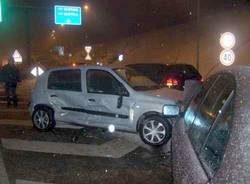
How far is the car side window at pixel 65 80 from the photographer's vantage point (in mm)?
11141

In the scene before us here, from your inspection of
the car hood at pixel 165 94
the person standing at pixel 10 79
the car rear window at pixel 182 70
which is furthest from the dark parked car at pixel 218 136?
the car rear window at pixel 182 70

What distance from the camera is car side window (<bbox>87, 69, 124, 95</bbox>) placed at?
34.6 ft

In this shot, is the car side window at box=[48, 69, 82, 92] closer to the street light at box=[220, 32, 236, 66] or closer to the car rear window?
the street light at box=[220, 32, 236, 66]

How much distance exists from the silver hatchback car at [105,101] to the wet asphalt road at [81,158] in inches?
12.1

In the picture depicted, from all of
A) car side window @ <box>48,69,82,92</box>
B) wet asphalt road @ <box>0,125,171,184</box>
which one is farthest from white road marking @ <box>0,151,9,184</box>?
car side window @ <box>48,69,82,92</box>

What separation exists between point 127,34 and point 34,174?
210 ft

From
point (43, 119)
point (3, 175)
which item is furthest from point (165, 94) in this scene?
point (3, 175)

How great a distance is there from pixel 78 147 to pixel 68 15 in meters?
29.9

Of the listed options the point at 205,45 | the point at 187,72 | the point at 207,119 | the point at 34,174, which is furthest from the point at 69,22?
the point at 207,119

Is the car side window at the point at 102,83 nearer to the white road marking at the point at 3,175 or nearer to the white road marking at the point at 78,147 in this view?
the white road marking at the point at 78,147

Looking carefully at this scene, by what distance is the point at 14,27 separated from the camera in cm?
7606

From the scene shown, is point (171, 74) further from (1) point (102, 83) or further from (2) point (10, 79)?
(1) point (102, 83)

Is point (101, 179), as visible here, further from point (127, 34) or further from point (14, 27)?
point (14, 27)

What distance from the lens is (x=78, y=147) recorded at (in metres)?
9.79
